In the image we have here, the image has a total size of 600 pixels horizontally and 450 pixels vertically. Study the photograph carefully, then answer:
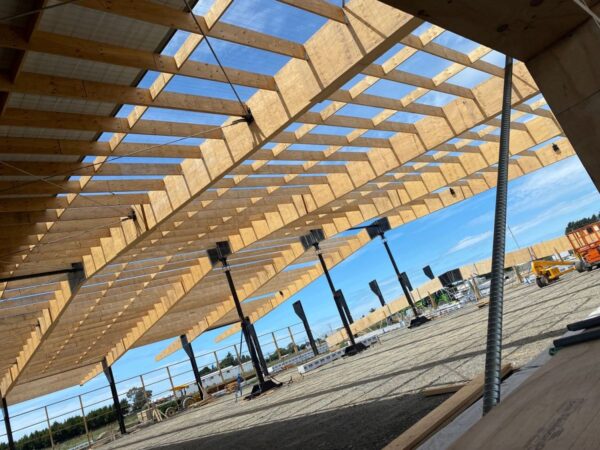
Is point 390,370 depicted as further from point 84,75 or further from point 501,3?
point 501,3

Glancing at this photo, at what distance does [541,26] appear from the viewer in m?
1.86

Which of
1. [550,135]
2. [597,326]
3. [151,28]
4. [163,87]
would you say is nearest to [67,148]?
[163,87]

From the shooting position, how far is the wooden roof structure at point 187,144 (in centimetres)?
564

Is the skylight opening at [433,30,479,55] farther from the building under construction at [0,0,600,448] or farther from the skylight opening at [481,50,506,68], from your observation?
the skylight opening at [481,50,506,68]

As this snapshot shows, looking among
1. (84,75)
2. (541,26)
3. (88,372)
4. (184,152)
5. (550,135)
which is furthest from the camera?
(88,372)

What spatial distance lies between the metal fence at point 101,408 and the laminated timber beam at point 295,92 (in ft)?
40.9

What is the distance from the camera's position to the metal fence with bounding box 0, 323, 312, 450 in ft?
71.9

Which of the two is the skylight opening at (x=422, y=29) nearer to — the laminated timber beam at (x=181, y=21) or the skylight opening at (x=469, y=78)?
the laminated timber beam at (x=181, y=21)

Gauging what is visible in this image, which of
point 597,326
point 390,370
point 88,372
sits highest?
point 88,372

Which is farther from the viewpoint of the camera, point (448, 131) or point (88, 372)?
point (88, 372)

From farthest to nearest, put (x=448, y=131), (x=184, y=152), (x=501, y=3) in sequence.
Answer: (x=448, y=131) < (x=184, y=152) < (x=501, y=3)

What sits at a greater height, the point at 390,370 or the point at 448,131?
the point at 448,131

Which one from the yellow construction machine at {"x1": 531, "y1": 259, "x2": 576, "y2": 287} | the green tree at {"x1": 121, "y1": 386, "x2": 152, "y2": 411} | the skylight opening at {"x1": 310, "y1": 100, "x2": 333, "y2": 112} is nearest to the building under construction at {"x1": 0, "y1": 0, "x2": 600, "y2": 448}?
the skylight opening at {"x1": 310, "y1": 100, "x2": 333, "y2": 112}

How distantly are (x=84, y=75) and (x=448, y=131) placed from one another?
27.5 ft
